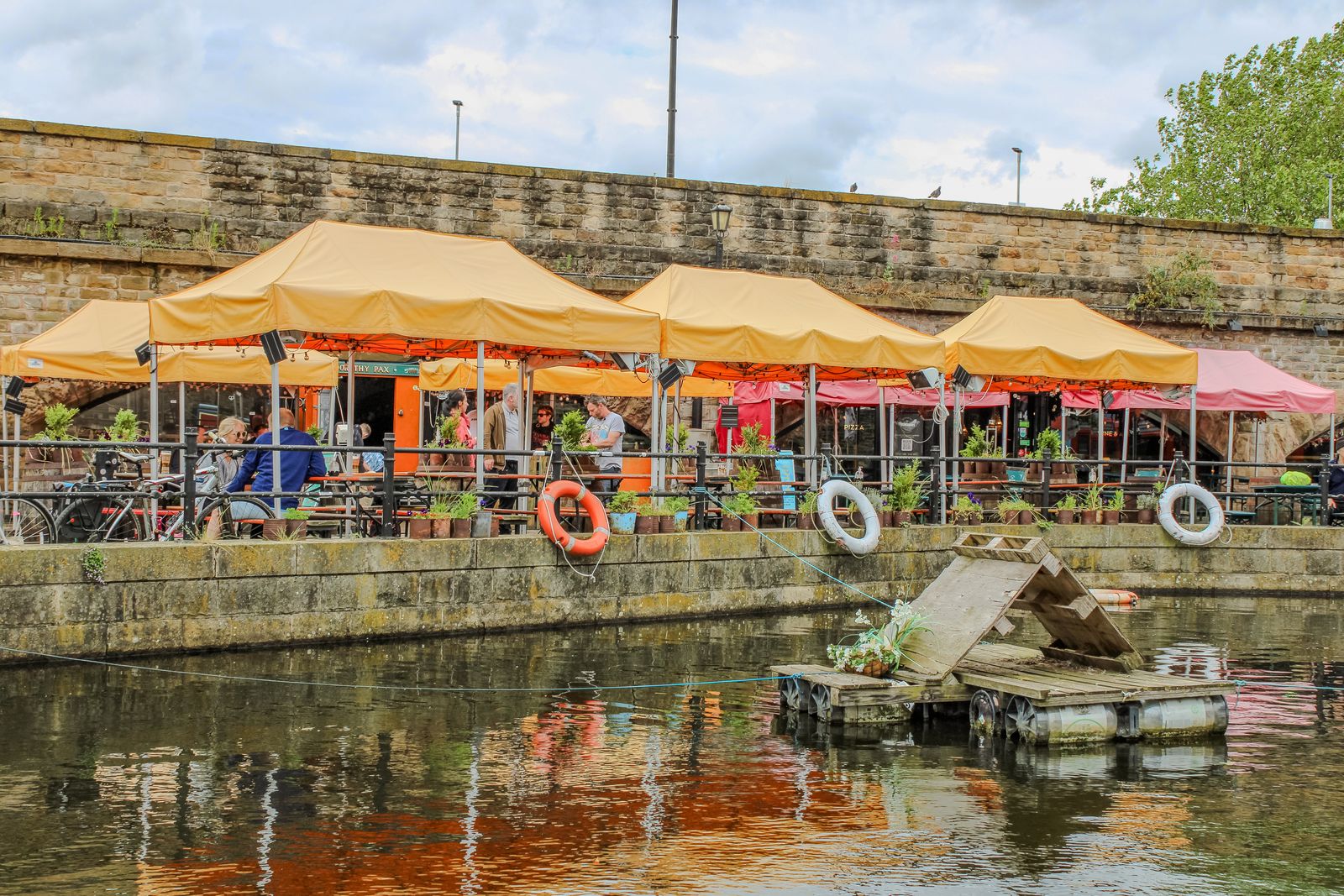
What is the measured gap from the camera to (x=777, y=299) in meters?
15.6

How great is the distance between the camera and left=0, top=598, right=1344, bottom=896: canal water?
5445 mm

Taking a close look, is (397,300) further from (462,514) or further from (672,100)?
(672,100)

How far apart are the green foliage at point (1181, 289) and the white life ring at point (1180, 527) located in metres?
7.97

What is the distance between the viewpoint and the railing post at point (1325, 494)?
55.6 feet

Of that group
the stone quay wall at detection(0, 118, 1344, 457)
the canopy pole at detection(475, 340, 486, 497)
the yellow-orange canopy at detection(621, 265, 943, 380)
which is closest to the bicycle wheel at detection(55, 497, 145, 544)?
the canopy pole at detection(475, 340, 486, 497)

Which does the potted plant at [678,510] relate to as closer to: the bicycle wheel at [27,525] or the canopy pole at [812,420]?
the canopy pole at [812,420]

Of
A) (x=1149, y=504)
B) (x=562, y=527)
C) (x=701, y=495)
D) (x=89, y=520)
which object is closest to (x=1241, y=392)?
(x=1149, y=504)

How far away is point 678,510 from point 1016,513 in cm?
472

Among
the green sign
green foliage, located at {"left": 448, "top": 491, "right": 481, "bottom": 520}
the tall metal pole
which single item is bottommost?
green foliage, located at {"left": 448, "top": 491, "right": 481, "bottom": 520}

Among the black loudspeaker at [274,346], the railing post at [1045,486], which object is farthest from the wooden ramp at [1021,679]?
the railing post at [1045,486]

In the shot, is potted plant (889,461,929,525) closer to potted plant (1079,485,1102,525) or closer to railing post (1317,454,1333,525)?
potted plant (1079,485,1102,525)

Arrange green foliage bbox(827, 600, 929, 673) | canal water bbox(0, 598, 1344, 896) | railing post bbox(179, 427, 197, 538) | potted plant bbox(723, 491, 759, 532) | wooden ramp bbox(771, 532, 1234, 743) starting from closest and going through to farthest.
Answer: canal water bbox(0, 598, 1344, 896) → wooden ramp bbox(771, 532, 1234, 743) → green foliage bbox(827, 600, 929, 673) → railing post bbox(179, 427, 197, 538) → potted plant bbox(723, 491, 759, 532)

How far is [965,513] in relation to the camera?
16.0 metres

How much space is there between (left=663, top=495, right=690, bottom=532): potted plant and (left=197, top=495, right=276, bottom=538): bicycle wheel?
12.8 ft
